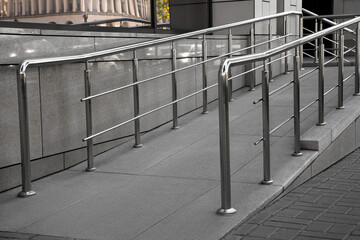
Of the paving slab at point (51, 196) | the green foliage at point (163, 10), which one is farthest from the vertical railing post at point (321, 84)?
the green foliage at point (163, 10)

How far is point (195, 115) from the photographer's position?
25.6 ft

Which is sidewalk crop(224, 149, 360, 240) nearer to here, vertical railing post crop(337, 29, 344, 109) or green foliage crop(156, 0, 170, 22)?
vertical railing post crop(337, 29, 344, 109)

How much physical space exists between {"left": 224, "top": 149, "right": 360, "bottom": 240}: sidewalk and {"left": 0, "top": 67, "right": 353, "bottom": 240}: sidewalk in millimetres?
106

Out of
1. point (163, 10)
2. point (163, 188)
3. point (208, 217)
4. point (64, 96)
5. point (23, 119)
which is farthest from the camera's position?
point (163, 10)

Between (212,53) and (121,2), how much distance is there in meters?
1.80

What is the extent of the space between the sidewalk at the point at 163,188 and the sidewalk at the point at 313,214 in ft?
0.35

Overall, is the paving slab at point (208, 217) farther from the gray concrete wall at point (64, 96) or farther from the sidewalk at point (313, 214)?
the gray concrete wall at point (64, 96)

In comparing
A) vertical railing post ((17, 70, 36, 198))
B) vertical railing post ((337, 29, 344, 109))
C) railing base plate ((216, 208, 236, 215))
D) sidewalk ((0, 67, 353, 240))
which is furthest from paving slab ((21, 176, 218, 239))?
vertical railing post ((337, 29, 344, 109))

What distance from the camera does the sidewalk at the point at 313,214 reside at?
3986 mm

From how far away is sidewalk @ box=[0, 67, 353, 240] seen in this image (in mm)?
4129

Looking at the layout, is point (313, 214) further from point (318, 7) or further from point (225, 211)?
point (318, 7)

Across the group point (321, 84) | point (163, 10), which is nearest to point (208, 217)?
point (321, 84)

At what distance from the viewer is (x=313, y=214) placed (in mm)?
4488

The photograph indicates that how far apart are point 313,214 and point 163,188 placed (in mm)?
1312
